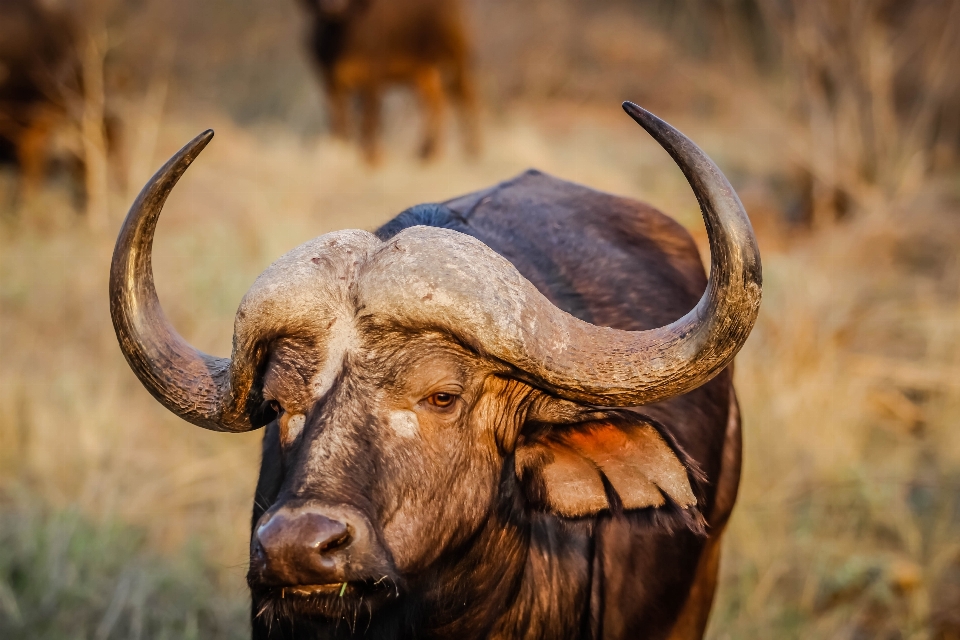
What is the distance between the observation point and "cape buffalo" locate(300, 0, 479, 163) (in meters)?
12.5

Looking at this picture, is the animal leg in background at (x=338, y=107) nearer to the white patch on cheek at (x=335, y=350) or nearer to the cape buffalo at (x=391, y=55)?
the cape buffalo at (x=391, y=55)

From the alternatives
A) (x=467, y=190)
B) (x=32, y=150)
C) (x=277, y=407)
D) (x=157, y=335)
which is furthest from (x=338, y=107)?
(x=277, y=407)

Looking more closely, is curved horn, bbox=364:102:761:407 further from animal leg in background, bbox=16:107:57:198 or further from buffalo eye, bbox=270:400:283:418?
animal leg in background, bbox=16:107:57:198

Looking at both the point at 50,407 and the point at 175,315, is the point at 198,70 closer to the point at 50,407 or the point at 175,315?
the point at 175,315

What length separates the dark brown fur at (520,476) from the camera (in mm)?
2486

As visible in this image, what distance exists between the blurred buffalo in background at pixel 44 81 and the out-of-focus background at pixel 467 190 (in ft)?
0.21

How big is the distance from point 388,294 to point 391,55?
35.4ft

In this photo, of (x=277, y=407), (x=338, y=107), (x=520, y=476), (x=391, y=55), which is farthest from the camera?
(x=391, y=55)

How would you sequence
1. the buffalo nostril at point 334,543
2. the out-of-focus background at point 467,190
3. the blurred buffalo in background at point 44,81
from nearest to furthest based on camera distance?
the buffalo nostril at point 334,543 → the out-of-focus background at point 467,190 → the blurred buffalo in background at point 44,81

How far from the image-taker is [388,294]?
8.11 ft

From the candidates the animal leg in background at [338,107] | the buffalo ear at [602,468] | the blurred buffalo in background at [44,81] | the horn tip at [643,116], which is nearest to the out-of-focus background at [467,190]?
the blurred buffalo in background at [44,81]

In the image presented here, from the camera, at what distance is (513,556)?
2.95 metres

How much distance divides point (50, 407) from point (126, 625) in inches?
69.5

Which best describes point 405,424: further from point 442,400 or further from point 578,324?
point 578,324
